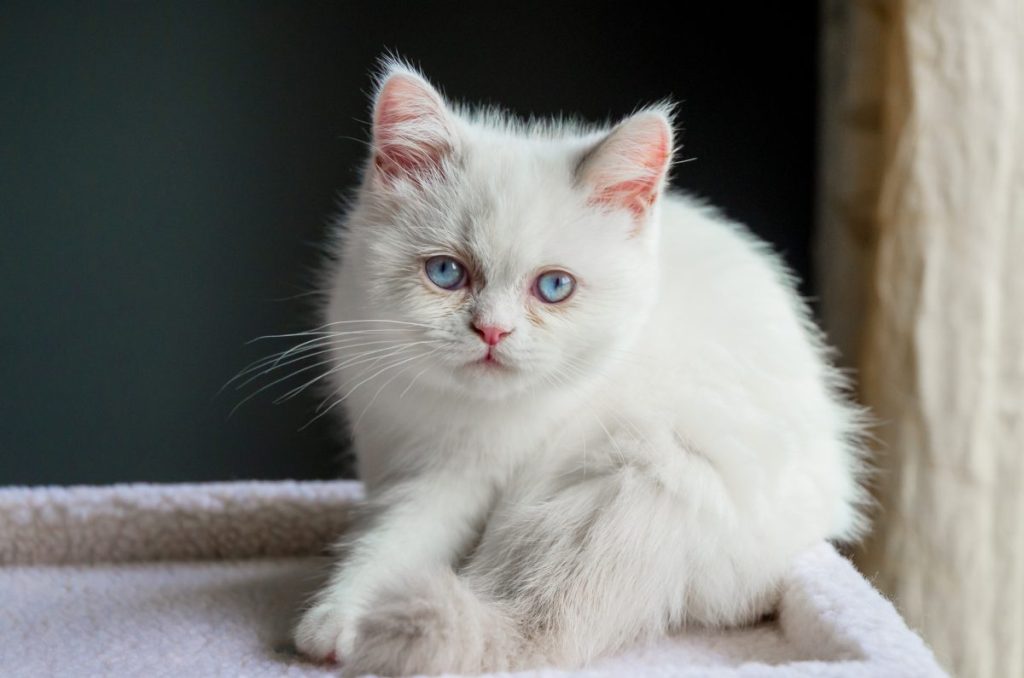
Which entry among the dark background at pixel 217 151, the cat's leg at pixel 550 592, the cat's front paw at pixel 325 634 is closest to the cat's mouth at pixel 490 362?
the cat's leg at pixel 550 592

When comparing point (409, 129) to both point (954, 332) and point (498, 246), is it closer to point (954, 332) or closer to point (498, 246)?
point (498, 246)

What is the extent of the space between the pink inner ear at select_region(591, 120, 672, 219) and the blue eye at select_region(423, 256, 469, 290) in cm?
20

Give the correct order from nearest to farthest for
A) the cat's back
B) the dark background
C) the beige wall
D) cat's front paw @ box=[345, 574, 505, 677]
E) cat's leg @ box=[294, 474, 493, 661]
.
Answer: cat's front paw @ box=[345, 574, 505, 677] < cat's leg @ box=[294, 474, 493, 661] < the cat's back < the beige wall < the dark background

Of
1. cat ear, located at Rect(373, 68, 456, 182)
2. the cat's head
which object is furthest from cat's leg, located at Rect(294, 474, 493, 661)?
cat ear, located at Rect(373, 68, 456, 182)

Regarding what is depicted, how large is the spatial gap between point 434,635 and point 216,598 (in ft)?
1.57

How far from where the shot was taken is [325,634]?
1170mm

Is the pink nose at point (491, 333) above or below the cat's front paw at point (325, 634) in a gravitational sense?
above

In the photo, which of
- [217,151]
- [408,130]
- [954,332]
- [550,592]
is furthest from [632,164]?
[217,151]

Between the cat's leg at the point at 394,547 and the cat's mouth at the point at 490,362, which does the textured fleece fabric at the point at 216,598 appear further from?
the cat's mouth at the point at 490,362

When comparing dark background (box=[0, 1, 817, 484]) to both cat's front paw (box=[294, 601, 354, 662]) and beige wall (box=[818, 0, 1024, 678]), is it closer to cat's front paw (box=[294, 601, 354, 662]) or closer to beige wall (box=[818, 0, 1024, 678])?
beige wall (box=[818, 0, 1024, 678])

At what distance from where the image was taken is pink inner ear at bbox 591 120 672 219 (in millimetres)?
1222

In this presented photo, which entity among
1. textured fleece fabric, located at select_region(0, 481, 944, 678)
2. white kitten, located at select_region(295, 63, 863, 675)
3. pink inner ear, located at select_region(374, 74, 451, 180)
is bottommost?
textured fleece fabric, located at select_region(0, 481, 944, 678)

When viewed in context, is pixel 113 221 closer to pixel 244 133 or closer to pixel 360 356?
pixel 244 133

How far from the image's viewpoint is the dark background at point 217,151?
2.22m
